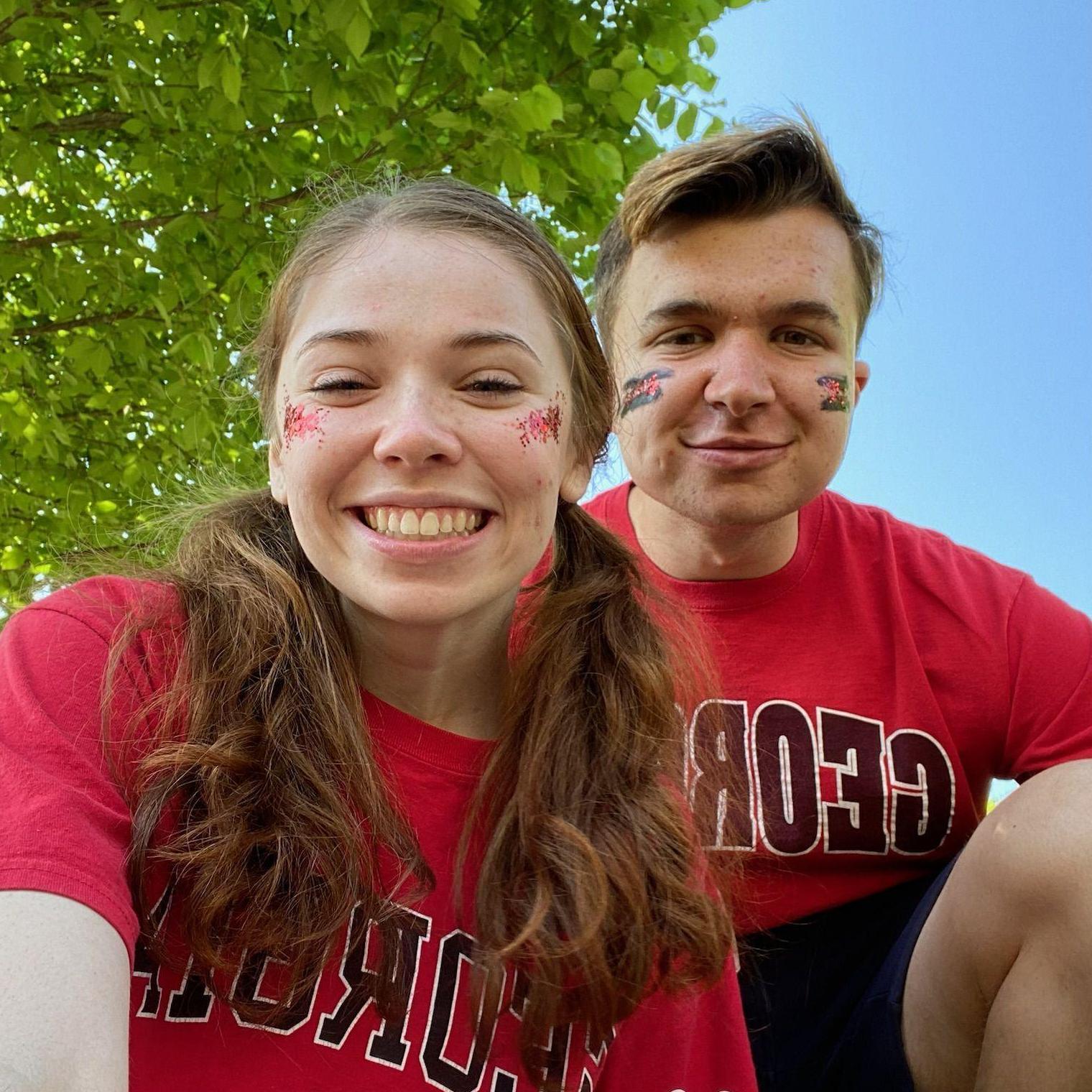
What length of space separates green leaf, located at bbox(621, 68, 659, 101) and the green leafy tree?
0.09 ft

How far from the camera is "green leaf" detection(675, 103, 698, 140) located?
3773mm

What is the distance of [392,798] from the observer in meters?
1.62

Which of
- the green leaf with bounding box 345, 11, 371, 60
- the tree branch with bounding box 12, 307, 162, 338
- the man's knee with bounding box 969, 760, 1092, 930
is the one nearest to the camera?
the man's knee with bounding box 969, 760, 1092, 930

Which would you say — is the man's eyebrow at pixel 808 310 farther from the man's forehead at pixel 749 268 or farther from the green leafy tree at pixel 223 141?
the green leafy tree at pixel 223 141

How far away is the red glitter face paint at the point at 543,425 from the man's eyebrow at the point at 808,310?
921 millimetres

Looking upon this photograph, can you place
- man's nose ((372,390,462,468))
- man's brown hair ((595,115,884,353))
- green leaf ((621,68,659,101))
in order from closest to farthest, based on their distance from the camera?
man's nose ((372,390,462,468)) < man's brown hair ((595,115,884,353)) < green leaf ((621,68,659,101))

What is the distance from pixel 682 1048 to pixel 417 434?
3.40 feet

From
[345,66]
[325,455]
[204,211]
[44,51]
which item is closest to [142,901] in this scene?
[325,455]

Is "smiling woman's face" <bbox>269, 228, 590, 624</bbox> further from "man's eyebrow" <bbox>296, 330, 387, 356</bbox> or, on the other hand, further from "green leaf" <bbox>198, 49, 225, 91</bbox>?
"green leaf" <bbox>198, 49, 225, 91</bbox>

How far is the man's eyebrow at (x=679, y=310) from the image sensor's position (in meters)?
2.58

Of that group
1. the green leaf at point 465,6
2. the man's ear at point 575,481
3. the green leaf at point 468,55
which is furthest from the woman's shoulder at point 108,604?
the green leaf at point 468,55

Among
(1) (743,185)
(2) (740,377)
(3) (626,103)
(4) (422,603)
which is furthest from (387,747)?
(3) (626,103)

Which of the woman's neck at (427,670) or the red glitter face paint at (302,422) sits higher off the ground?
the red glitter face paint at (302,422)

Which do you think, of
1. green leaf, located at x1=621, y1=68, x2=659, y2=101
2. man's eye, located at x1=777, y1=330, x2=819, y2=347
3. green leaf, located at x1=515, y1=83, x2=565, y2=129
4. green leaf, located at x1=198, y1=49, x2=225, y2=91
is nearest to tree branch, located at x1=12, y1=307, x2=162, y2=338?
green leaf, located at x1=198, y1=49, x2=225, y2=91
